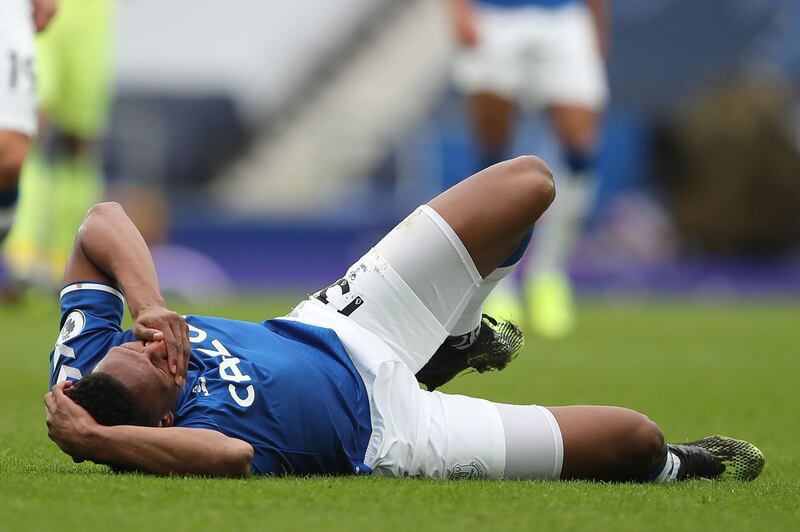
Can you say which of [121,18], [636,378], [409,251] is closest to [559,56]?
[636,378]

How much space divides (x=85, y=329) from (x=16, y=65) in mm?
2032

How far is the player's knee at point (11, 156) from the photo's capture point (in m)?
5.08

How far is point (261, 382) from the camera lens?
3311 millimetres

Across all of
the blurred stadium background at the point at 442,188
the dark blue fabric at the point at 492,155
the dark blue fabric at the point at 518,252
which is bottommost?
the blurred stadium background at the point at 442,188

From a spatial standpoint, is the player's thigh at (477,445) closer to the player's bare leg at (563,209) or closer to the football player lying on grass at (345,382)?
the football player lying on grass at (345,382)

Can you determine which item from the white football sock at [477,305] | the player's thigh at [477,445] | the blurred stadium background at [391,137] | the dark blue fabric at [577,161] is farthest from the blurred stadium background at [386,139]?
the player's thigh at [477,445]

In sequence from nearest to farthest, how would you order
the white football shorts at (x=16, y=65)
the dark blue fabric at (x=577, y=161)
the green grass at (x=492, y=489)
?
1. the green grass at (x=492, y=489)
2. the white football shorts at (x=16, y=65)
3. the dark blue fabric at (x=577, y=161)

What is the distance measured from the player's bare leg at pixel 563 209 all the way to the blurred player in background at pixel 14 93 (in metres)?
3.90

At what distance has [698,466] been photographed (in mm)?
3623

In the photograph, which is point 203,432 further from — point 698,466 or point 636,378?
point 636,378

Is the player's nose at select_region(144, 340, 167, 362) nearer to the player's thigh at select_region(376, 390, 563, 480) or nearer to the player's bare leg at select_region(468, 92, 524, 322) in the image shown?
the player's thigh at select_region(376, 390, 563, 480)

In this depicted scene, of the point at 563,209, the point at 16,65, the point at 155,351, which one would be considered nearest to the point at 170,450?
the point at 155,351

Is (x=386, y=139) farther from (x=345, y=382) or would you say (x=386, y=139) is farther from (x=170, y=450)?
(x=170, y=450)

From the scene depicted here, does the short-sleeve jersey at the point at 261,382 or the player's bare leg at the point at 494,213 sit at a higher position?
the player's bare leg at the point at 494,213
